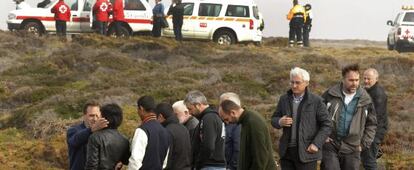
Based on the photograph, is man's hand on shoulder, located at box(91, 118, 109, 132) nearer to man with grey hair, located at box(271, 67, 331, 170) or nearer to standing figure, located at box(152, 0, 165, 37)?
man with grey hair, located at box(271, 67, 331, 170)

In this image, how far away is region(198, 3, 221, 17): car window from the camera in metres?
31.7

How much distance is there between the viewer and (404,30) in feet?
110

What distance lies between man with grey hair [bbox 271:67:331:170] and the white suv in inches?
975

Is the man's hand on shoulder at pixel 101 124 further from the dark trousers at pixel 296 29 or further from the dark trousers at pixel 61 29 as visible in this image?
the dark trousers at pixel 296 29

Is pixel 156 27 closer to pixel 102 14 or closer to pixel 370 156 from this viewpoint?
pixel 102 14

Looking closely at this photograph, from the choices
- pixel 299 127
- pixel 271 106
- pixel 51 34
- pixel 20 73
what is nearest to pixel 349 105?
pixel 299 127

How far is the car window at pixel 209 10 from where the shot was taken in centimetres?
3169

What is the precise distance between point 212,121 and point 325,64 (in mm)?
17026

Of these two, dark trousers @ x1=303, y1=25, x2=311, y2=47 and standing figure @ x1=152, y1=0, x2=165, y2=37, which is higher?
standing figure @ x1=152, y1=0, x2=165, y2=37

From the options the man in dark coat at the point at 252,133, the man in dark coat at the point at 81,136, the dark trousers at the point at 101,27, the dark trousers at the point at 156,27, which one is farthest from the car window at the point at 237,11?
the man in dark coat at the point at 252,133

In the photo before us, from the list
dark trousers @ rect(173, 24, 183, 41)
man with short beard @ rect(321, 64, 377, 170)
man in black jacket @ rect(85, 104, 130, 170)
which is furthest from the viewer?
dark trousers @ rect(173, 24, 183, 41)

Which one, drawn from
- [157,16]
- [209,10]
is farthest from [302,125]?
[209,10]

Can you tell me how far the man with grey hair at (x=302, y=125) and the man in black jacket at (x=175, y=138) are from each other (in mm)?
1049

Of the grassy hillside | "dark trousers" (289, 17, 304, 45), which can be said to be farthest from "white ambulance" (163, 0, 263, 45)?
the grassy hillside
